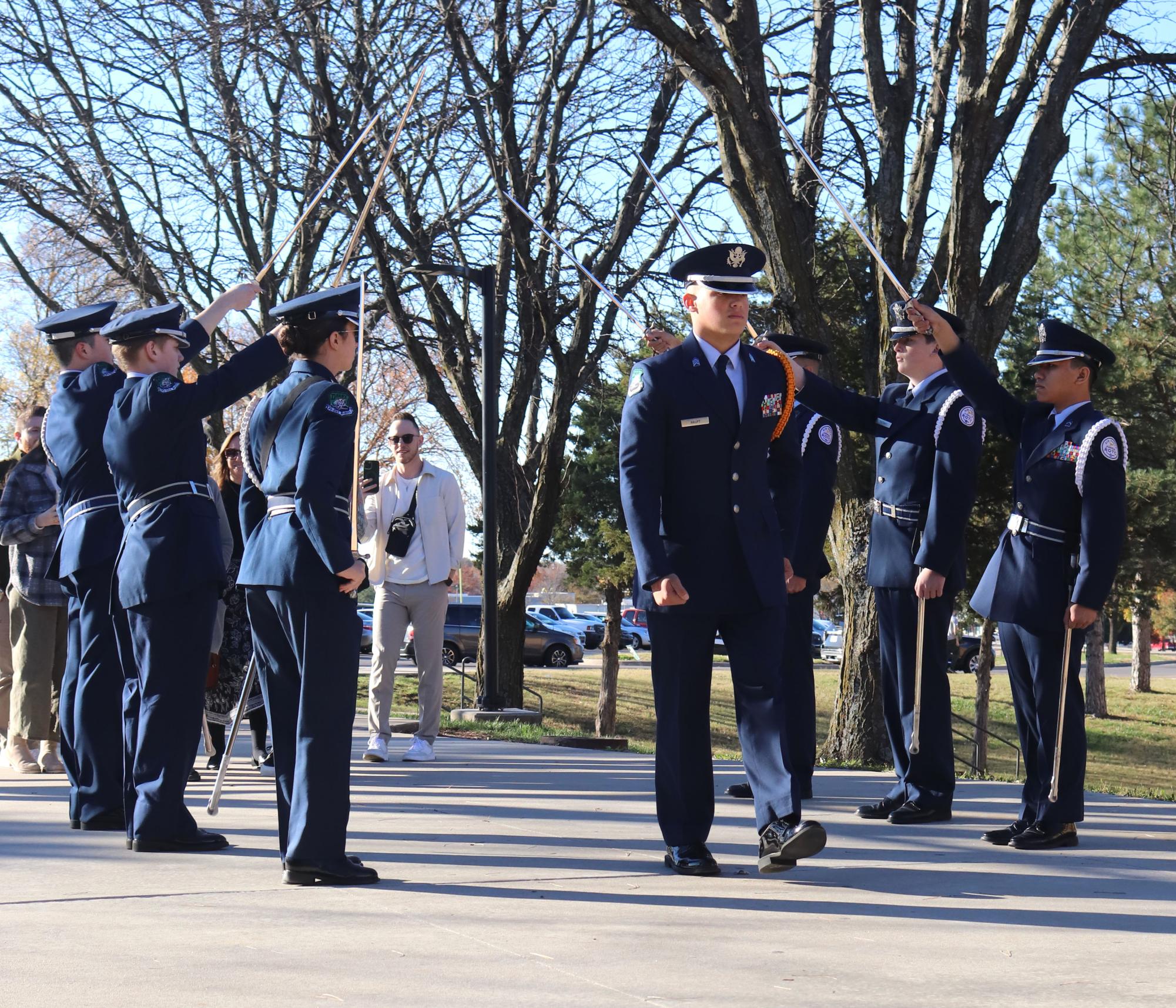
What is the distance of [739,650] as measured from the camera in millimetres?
5234

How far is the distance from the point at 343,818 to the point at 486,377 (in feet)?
30.5

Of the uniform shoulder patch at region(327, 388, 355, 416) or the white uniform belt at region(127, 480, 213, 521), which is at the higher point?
the uniform shoulder patch at region(327, 388, 355, 416)

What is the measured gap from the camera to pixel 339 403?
5016mm

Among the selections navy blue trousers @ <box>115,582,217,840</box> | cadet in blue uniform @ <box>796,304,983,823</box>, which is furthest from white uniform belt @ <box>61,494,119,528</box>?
cadet in blue uniform @ <box>796,304,983,823</box>

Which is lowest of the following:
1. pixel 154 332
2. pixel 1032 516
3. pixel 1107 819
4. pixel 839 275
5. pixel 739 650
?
pixel 1107 819

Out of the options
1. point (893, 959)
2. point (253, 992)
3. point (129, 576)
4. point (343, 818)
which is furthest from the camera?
point (129, 576)

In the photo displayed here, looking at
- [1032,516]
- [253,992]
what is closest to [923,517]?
[1032,516]

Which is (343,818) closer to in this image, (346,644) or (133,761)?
(346,644)

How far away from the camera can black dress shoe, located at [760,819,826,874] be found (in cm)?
479

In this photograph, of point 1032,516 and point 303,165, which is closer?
point 1032,516

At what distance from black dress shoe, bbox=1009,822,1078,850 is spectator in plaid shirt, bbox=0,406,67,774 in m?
4.97

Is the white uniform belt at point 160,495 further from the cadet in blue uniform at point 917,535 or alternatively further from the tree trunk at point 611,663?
the tree trunk at point 611,663

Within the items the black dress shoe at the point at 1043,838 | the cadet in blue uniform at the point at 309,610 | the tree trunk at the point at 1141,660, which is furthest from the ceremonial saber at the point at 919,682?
the tree trunk at the point at 1141,660

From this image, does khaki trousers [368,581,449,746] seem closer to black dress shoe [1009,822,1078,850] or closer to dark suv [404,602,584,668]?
black dress shoe [1009,822,1078,850]
